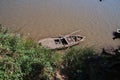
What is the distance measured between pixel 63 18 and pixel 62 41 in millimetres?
2759

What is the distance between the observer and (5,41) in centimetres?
636

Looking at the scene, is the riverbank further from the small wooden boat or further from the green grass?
the small wooden boat

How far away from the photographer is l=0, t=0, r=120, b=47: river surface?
10594 mm

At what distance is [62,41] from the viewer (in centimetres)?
949

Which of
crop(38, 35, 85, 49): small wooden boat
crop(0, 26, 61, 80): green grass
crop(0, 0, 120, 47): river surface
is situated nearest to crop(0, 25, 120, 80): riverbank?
crop(0, 26, 61, 80): green grass

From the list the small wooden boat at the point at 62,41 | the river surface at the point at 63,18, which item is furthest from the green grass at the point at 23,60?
the river surface at the point at 63,18

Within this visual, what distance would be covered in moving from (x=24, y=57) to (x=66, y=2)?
8.48 meters

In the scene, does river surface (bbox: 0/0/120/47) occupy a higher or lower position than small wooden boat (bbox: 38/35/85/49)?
higher

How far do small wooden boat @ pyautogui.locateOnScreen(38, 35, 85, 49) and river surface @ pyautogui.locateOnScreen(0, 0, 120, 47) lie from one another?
0.53 metres

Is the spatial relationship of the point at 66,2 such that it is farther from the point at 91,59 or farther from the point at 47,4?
the point at 91,59

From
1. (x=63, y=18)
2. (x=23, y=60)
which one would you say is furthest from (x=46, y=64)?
(x=63, y=18)

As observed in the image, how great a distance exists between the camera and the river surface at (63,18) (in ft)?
34.8

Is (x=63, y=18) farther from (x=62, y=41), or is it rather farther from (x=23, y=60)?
(x=23, y=60)

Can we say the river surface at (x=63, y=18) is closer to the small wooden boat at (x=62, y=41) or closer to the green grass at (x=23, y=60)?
the small wooden boat at (x=62, y=41)
